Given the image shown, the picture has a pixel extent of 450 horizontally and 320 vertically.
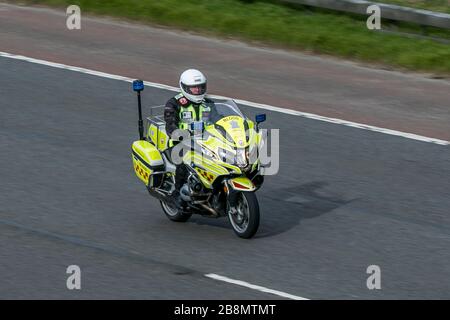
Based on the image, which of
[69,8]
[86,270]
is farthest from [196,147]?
[69,8]

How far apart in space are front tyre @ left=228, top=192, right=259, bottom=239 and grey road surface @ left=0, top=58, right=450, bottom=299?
140mm

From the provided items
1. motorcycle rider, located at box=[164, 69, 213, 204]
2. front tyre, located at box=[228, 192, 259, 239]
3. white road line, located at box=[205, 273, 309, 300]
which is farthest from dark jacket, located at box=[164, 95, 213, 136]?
white road line, located at box=[205, 273, 309, 300]

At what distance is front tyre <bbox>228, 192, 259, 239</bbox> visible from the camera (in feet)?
38.4

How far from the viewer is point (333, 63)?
62.1ft

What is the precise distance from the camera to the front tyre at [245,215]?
1170 centimetres

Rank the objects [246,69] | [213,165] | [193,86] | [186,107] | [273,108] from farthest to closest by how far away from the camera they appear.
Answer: [246,69], [273,108], [186,107], [193,86], [213,165]

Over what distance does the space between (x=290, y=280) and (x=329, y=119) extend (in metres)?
5.56

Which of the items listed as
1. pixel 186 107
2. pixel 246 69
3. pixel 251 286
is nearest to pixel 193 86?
pixel 186 107

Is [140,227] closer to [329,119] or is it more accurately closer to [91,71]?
[329,119]

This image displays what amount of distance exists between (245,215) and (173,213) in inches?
49.0

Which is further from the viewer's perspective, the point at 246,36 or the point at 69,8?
the point at 69,8

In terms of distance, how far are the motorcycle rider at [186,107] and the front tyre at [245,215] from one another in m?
0.72

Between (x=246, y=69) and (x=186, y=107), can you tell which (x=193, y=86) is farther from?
(x=246, y=69)

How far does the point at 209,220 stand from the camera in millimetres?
12945
